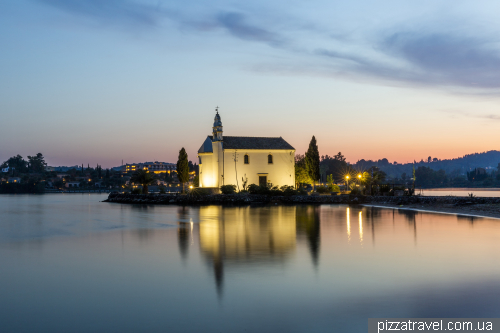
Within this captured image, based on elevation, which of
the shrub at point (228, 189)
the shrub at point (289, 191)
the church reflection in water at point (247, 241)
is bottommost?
the church reflection in water at point (247, 241)

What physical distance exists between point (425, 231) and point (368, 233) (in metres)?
2.56

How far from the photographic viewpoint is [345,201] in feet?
142

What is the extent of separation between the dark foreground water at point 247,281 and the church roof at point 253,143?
Answer: 3234 cm

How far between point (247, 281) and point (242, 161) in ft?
133

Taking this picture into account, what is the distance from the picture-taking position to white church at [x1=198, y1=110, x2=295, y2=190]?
4966 cm

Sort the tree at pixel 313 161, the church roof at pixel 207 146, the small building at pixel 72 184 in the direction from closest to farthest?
the tree at pixel 313 161, the church roof at pixel 207 146, the small building at pixel 72 184

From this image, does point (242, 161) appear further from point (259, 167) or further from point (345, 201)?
point (345, 201)

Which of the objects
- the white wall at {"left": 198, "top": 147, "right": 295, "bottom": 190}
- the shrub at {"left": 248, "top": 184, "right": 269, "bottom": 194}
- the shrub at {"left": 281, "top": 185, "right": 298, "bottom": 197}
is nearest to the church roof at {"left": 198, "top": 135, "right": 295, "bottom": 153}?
the white wall at {"left": 198, "top": 147, "right": 295, "bottom": 190}

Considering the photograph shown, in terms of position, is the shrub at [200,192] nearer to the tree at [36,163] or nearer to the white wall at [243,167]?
the white wall at [243,167]

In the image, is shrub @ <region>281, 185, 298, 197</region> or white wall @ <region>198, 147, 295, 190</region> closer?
shrub @ <region>281, 185, 298, 197</region>

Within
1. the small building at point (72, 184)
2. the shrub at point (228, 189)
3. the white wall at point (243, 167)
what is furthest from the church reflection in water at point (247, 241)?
the small building at point (72, 184)

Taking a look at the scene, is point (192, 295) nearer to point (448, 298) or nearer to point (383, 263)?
point (448, 298)

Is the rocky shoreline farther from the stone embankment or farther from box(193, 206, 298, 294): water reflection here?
box(193, 206, 298, 294): water reflection

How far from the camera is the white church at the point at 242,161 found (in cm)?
4966
